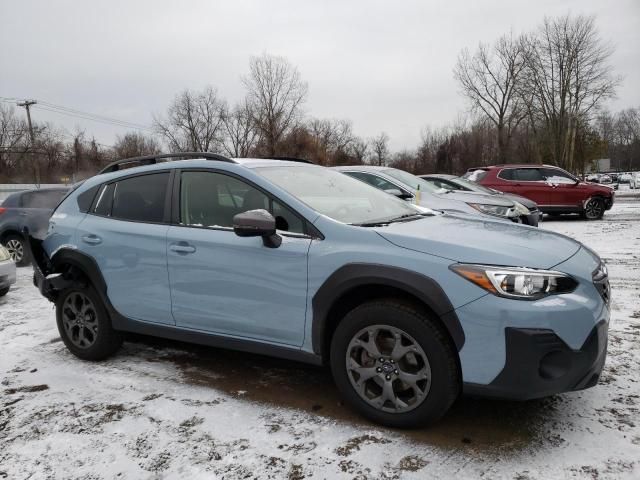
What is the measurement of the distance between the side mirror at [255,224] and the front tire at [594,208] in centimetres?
1369

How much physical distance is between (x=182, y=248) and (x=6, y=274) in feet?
14.7

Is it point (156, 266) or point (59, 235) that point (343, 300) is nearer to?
point (156, 266)

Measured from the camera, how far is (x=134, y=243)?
3729 millimetres

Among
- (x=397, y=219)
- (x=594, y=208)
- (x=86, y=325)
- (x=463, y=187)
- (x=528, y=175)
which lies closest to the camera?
(x=397, y=219)

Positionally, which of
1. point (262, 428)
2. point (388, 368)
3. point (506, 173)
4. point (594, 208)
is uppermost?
point (506, 173)

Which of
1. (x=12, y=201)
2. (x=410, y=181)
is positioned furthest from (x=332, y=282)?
(x=12, y=201)

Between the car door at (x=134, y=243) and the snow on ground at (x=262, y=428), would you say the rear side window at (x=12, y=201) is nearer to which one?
the snow on ground at (x=262, y=428)

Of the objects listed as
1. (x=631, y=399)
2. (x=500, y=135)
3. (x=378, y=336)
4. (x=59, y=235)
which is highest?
(x=500, y=135)

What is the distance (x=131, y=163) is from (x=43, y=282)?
126 cm

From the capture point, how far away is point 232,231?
10.9ft

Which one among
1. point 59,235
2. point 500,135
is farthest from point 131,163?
point 500,135

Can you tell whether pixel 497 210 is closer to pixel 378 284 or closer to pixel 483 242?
pixel 483 242

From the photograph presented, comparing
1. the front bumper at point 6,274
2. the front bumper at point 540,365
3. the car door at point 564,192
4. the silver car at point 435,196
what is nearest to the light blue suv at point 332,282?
the front bumper at point 540,365

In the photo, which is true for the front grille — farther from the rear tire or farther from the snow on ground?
the rear tire
